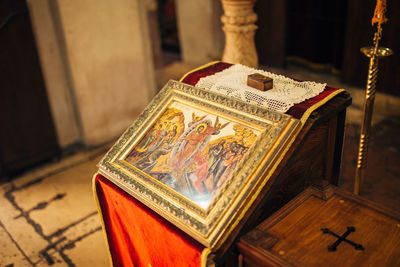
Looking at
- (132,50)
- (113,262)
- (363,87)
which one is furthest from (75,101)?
(363,87)

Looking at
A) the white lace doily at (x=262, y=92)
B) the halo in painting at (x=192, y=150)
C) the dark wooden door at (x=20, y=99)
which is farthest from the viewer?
the dark wooden door at (x=20, y=99)

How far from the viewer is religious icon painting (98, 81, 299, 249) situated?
1.63 m

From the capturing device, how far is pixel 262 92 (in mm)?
1993

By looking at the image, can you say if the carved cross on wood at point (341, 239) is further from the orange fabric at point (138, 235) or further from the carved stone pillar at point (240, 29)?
the carved stone pillar at point (240, 29)

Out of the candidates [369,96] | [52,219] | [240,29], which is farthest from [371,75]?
[52,219]

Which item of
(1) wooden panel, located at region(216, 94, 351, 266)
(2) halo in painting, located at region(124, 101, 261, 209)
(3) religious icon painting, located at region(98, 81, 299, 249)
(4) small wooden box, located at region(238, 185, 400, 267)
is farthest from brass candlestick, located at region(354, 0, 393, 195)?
(2) halo in painting, located at region(124, 101, 261, 209)

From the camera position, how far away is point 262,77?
2.07 m

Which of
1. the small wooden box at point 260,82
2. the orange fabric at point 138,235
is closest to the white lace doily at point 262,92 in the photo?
the small wooden box at point 260,82

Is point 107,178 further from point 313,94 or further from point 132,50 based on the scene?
point 132,50

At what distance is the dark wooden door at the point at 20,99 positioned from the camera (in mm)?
3850

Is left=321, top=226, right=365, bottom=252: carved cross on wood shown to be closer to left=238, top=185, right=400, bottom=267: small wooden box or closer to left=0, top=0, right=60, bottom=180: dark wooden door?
left=238, top=185, right=400, bottom=267: small wooden box

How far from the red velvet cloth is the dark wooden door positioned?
8.02 feet

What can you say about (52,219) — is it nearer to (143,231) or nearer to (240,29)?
(143,231)

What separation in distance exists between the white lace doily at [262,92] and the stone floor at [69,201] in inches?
68.2
